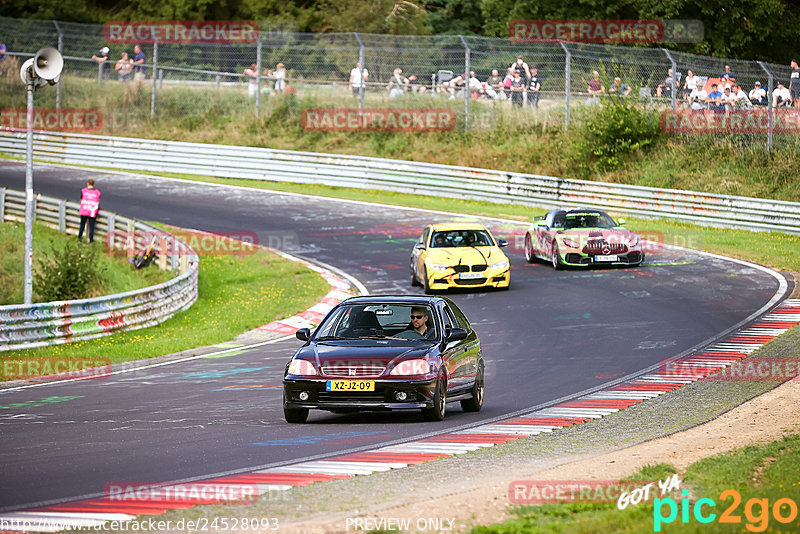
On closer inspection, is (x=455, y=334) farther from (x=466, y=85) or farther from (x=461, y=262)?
(x=466, y=85)

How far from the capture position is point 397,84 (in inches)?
1620

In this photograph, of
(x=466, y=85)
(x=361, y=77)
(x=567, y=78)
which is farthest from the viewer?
(x=361, y=77)

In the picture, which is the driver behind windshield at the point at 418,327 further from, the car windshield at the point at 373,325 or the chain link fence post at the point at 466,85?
the chain link fence post at the point at 466,85

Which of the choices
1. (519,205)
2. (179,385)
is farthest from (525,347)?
(519,205)

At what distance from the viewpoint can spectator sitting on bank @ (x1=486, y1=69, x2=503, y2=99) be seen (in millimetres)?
39031

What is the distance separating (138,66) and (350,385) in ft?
120

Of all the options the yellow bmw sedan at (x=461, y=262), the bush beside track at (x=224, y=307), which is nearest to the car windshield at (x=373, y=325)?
the bush beside track at (x=224, y=307)

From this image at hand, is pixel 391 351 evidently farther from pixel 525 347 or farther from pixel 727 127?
pixel 727 127

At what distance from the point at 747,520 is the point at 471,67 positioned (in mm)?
33164

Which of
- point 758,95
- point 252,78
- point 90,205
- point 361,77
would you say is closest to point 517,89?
point 361,77

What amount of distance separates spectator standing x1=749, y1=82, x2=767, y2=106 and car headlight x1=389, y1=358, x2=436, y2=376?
24536 mm
